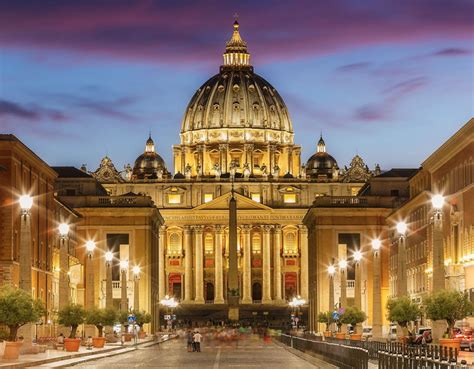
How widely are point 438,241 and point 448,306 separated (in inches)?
279

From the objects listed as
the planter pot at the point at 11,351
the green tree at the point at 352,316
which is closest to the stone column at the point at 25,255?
the planter pot at the point at 11,351

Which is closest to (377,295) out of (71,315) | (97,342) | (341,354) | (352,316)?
(97,342)

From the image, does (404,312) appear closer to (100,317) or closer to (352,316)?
(100,317)

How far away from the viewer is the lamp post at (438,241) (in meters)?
54.5

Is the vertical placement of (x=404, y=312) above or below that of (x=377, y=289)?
below

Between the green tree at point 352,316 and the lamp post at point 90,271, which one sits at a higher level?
the lamp post at point 90,271

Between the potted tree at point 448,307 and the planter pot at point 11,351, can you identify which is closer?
the planter pot at point 11,351

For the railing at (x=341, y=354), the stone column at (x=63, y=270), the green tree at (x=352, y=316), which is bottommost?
the railing at (x=341, y=354)

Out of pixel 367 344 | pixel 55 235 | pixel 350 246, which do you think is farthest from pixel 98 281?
pixel 367 344

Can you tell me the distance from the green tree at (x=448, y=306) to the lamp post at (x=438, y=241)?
3.17m

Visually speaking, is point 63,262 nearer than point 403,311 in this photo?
Yes

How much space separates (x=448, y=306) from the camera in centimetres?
6431

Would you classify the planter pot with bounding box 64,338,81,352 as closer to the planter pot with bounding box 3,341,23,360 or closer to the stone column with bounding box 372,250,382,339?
the planter pot with bounding box 3,341,23,360

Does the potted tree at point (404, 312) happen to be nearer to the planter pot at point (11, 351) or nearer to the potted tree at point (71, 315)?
the potted tree at point (71, 315)
